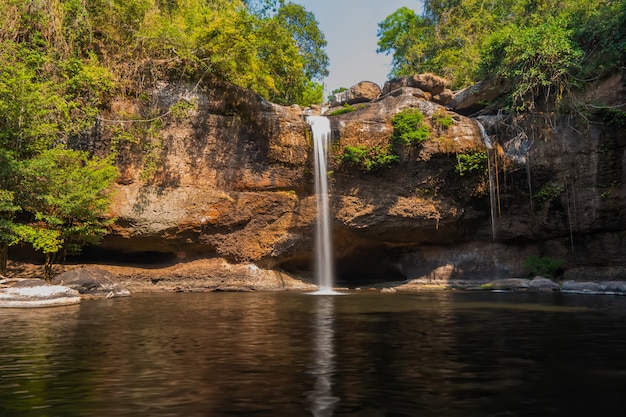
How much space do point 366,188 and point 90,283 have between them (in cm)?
1249

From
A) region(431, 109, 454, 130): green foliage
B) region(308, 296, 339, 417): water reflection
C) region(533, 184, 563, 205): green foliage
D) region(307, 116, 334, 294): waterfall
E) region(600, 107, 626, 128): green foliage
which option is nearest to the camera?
region(308, 296, 339, 417): water reflection

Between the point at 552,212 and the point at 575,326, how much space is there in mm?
15473

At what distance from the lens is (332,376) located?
477 centimetres

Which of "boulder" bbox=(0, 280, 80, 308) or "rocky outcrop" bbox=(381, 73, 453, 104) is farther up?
"rocky outcrop" bbox=(381, 73, 453, 104)

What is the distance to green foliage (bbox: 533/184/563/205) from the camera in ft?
70.8

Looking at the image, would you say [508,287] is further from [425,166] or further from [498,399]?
[498,399]

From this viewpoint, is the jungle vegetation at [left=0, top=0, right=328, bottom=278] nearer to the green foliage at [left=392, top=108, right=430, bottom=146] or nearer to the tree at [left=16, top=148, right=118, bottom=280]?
the tree at [left=16, top=148, right=118, bottom=280]

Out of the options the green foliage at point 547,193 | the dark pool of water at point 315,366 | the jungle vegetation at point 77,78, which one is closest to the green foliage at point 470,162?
the green foliage at point 547,193

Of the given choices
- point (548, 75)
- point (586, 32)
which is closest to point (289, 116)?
point (548, 75)

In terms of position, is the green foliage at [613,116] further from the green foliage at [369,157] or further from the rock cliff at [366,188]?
the green foliage at [369,157]

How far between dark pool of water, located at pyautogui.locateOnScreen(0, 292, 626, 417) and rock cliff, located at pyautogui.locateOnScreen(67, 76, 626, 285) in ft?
36.9

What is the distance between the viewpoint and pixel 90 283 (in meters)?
15.8

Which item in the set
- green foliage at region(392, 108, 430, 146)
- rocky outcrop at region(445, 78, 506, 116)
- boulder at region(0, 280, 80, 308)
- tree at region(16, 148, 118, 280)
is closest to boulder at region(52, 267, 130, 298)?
tree at region(16, 148, 118, 280)

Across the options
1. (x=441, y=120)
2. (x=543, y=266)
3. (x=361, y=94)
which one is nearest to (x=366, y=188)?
(x=441, y=120)
